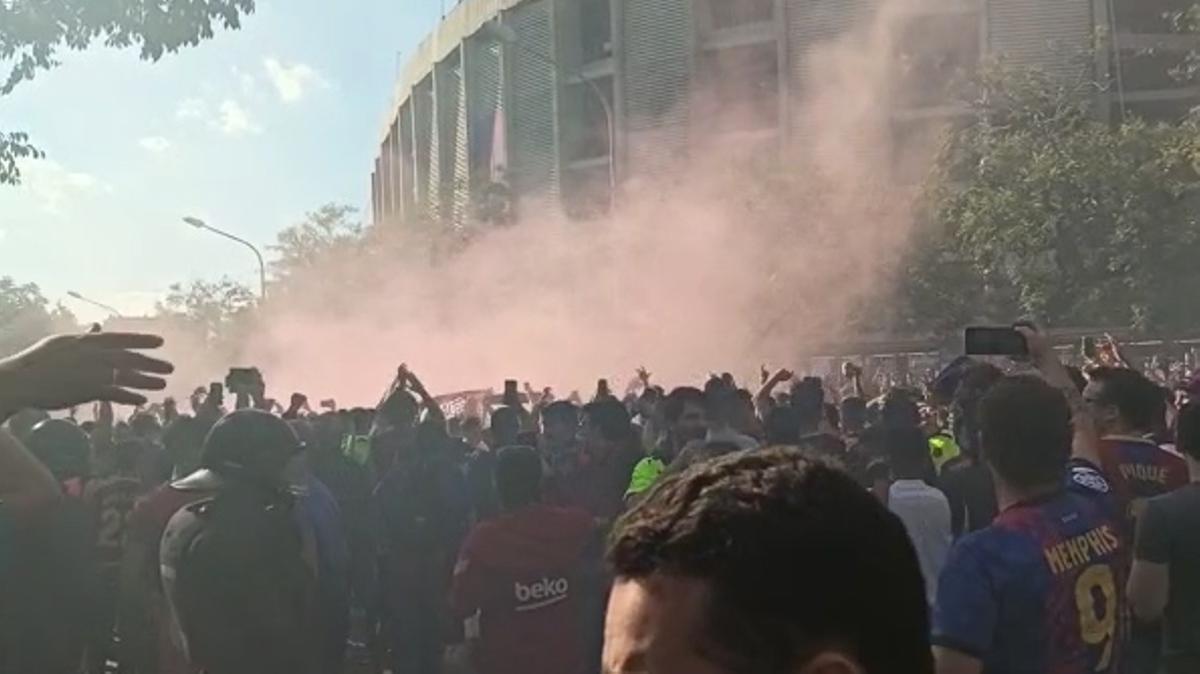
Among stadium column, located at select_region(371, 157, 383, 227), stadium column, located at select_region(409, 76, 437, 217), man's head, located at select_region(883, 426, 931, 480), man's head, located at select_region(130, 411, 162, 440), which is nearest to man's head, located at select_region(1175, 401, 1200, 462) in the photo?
man's head, located at select_region(883, 426, 931, 480)

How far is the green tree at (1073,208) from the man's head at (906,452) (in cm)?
1955

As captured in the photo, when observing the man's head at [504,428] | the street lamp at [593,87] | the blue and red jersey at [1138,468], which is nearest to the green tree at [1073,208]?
the street lamp at [593,87]

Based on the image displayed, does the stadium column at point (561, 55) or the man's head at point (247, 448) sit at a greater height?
the stadium column at point (561, 55)

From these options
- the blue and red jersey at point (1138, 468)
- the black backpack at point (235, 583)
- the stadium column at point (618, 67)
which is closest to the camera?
the black backpack at point (235, 583)

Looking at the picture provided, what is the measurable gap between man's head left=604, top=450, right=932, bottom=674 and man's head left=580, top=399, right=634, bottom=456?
6.14 m

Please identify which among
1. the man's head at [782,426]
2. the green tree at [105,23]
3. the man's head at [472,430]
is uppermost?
the green tree at [105,23]

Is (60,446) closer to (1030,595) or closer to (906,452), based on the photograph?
(906,452)

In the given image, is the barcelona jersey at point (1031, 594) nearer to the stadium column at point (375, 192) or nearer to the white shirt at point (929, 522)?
the white shirt at point (929, 522)

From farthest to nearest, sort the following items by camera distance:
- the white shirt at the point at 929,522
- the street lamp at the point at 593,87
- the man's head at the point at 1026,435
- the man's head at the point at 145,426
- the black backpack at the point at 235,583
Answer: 1. the street lamp at the point at 593,87
2. the man's head at the point at 145,426
3. the white shirt at the point at 929,522
4. the black backpack at the point at 235,583
5. the man's head at the point at 1026,435

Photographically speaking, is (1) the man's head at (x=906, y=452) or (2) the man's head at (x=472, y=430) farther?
(2) the man's head at (x=472, y=430)

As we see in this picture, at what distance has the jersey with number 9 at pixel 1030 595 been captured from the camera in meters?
3.21

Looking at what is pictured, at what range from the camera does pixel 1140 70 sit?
3881 centimetres

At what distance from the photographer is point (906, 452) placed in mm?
5535

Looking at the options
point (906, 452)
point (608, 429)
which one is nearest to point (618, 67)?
point (608, 429)
